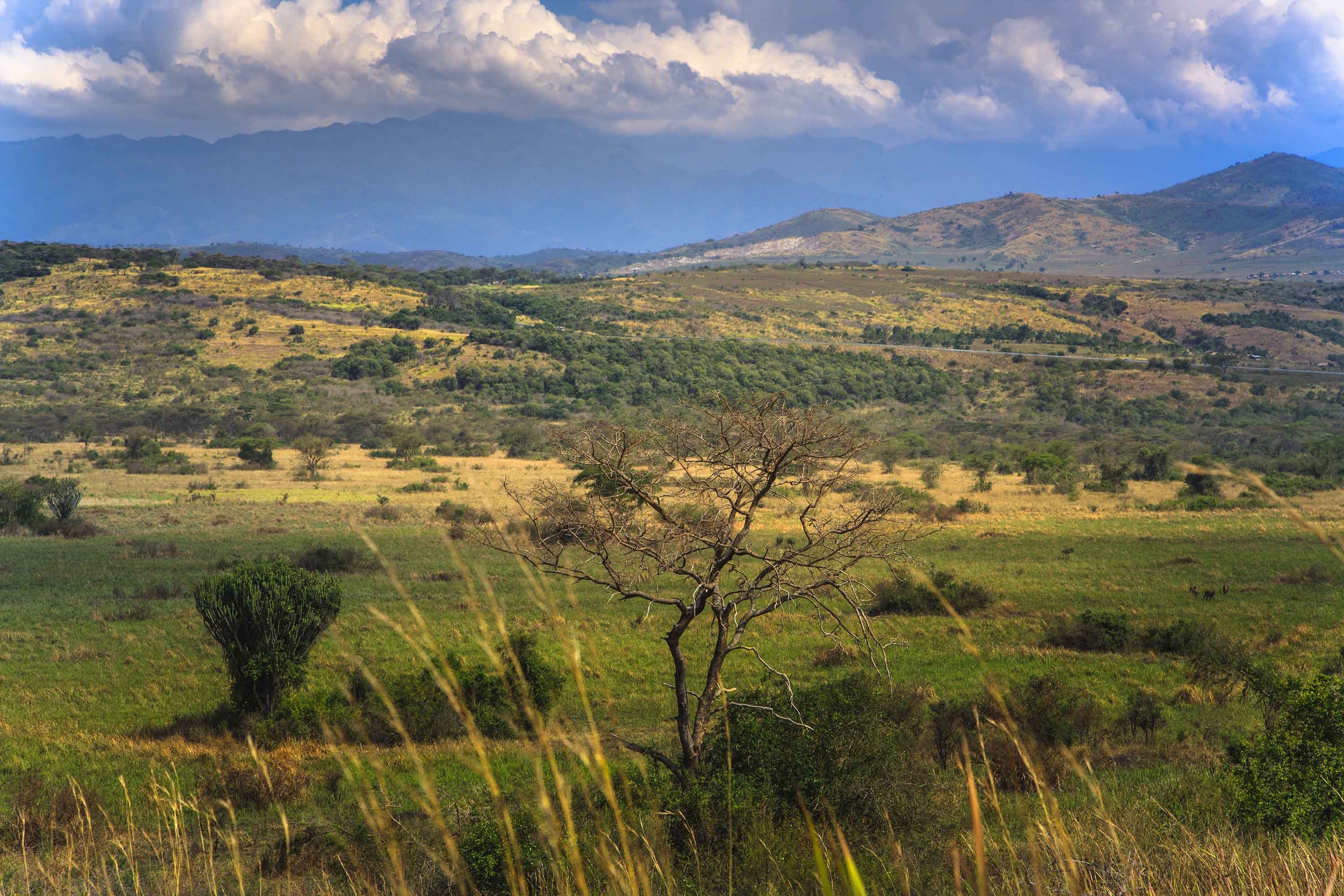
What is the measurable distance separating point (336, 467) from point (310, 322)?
40673mm

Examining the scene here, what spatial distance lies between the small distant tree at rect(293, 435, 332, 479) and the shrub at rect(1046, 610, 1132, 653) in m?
30.5

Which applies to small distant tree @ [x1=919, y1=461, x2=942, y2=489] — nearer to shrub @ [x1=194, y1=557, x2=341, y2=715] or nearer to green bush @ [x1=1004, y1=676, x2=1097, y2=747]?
green bush @ [x1=1004, y1=676, x2=1097, y2=747]

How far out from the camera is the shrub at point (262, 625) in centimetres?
1252

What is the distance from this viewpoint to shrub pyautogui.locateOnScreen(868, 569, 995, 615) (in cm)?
1925

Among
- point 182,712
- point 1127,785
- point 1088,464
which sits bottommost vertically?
point 1088,464

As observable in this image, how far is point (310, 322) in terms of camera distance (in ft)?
251

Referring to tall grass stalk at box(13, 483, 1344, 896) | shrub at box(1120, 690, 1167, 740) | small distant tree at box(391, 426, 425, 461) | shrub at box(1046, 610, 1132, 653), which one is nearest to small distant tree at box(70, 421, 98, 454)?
small distant tree at box(391, 426, 425, 461)

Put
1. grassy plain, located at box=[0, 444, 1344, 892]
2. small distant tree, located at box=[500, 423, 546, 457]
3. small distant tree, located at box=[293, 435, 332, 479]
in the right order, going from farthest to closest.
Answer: small distant tree, located at box=[500, 423, 546, 457], small distant tree, located at box=[293, 435, 332, 479], grassy plain, located at box=[0, 444, 1344, 892]

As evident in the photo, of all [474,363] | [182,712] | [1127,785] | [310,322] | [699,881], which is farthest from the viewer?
[310,322]

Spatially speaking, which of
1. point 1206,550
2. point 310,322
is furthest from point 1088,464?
point 310,322

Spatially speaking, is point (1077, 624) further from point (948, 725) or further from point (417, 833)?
point (417, 833)

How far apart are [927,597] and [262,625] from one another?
45.4 ft

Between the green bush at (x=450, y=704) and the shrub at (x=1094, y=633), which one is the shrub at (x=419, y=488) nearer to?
the green bush at (x=450, y=704)

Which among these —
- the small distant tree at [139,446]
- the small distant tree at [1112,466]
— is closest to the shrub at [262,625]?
the small distant tree at [139,446]
